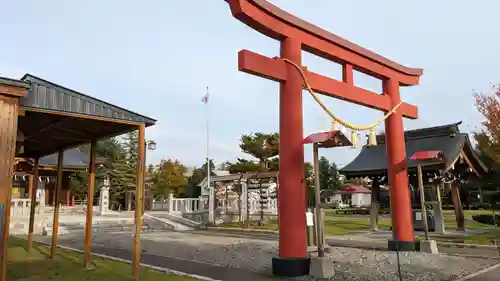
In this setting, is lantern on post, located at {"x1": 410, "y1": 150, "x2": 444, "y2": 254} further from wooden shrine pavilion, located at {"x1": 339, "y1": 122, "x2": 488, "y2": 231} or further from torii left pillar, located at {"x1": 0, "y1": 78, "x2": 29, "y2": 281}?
torii left pillar, located at {"x1": 0, "y1": 78, "x2": 29, "y2": 281}

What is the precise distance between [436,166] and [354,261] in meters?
9.00

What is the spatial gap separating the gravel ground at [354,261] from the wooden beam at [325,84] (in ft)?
14.5

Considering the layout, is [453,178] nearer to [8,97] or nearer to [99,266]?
[99,266]

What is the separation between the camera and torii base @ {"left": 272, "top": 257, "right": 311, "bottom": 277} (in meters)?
8.22

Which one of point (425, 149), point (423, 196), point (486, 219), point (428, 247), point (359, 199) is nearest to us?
point (428, 247)

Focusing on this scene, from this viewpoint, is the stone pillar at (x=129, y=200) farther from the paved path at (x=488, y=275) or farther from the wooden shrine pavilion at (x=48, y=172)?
the paved path at (x=488, y=275)

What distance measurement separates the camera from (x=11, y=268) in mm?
8875

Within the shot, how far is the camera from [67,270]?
28.6ft

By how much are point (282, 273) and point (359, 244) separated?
672 cm

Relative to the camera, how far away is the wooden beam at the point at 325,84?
317 inches

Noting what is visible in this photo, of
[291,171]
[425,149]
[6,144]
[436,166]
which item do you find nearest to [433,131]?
[425,149]

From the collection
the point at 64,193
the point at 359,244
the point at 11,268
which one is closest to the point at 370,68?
the point at 359,244

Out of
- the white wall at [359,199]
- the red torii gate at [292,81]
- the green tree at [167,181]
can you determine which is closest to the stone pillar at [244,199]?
the red torii gate at [292,81]

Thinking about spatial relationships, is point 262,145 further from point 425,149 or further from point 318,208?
point 318,208
